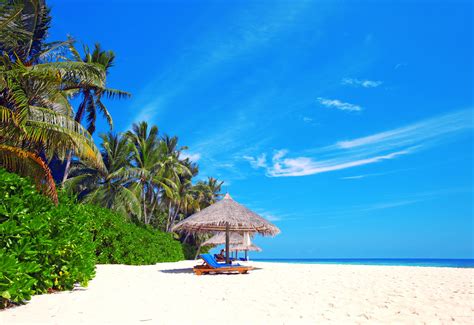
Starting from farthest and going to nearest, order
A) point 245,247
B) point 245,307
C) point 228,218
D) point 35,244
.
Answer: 1. point 245,247
2. point 228,218
3. point 245,307
4. point 35,244

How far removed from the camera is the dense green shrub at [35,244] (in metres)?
4.45

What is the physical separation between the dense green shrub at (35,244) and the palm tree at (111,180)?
46.1ft

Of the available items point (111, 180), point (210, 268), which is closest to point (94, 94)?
point (111, 180)

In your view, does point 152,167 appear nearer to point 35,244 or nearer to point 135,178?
point 135,178

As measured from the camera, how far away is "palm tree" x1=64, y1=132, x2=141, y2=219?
20891 mm

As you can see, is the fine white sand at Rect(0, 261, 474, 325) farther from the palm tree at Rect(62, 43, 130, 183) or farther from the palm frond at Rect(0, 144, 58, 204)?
the palm tree at Rect(62, 43, 130, 183)

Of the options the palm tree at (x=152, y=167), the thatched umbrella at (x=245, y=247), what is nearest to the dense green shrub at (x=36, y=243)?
the palm tree at (x=152, y=167)

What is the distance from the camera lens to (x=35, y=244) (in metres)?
5.20

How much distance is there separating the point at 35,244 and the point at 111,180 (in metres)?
17.3

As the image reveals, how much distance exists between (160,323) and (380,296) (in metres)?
4.09

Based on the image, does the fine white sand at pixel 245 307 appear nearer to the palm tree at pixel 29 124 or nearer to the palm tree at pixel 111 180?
the palm tree at pixel 29 124

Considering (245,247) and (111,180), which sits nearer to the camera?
(111,180)

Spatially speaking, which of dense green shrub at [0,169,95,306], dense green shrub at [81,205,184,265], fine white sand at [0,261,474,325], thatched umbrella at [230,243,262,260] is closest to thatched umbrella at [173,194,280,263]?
dense green shrub at [81,205,184,265]

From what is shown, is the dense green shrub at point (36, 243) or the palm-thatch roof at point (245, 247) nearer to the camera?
the dense green shrub at point (36, 243)
